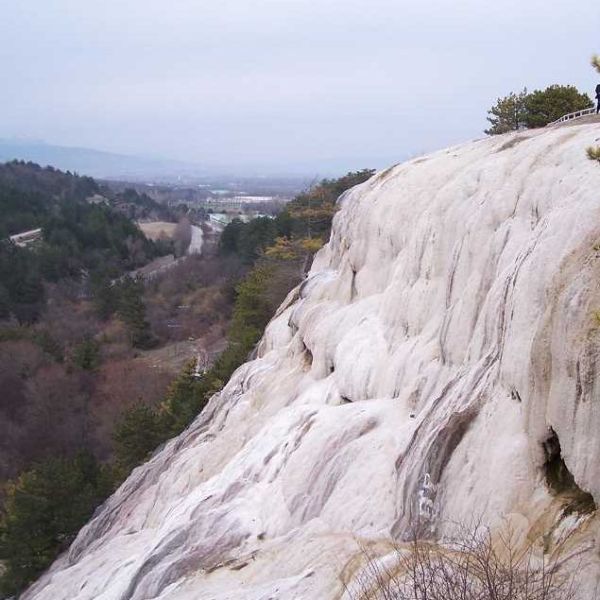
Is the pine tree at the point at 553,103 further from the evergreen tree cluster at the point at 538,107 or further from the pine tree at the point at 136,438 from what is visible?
the pine tree at the point at 136,438

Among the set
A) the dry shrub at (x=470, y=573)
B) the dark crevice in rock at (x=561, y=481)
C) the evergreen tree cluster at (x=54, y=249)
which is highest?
the evergreen tree cluster at (x=54, y=249)

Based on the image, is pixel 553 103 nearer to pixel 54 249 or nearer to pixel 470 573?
pixel 470 573

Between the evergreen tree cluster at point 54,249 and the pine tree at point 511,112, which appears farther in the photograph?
the evergreen tree cluster at point 54,249

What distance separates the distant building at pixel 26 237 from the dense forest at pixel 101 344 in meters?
1.64

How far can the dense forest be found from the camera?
23.5 m

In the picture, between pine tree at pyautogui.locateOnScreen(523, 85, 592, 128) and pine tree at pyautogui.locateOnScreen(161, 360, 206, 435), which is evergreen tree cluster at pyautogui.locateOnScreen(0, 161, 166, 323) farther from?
pine tree at pyautogui.locateOnScreen(523, 85, 592, 128)

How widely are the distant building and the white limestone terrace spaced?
67558 mm

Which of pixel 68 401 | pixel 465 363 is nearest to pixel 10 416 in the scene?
pixel 68 401

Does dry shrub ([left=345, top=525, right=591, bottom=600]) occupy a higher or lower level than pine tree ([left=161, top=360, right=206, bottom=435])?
higher

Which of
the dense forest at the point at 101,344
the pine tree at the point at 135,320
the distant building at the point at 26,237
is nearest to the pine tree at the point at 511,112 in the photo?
the dense forest at the point at 101,344

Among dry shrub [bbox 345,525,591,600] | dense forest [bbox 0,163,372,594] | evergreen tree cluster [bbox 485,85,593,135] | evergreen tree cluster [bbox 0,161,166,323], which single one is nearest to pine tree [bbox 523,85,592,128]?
evergreen tree cluster [bbox 485,85,593,135]

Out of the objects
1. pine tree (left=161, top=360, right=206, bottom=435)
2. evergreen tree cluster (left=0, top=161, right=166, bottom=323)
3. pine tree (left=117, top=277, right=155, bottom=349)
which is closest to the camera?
pine tree (left=161, top=360, right=206, bottom=435)

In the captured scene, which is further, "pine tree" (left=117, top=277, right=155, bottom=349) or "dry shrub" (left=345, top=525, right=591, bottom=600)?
"pine tree" (left=117, top=277, right=155, bottom=349)

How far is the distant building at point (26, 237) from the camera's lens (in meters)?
81.1
